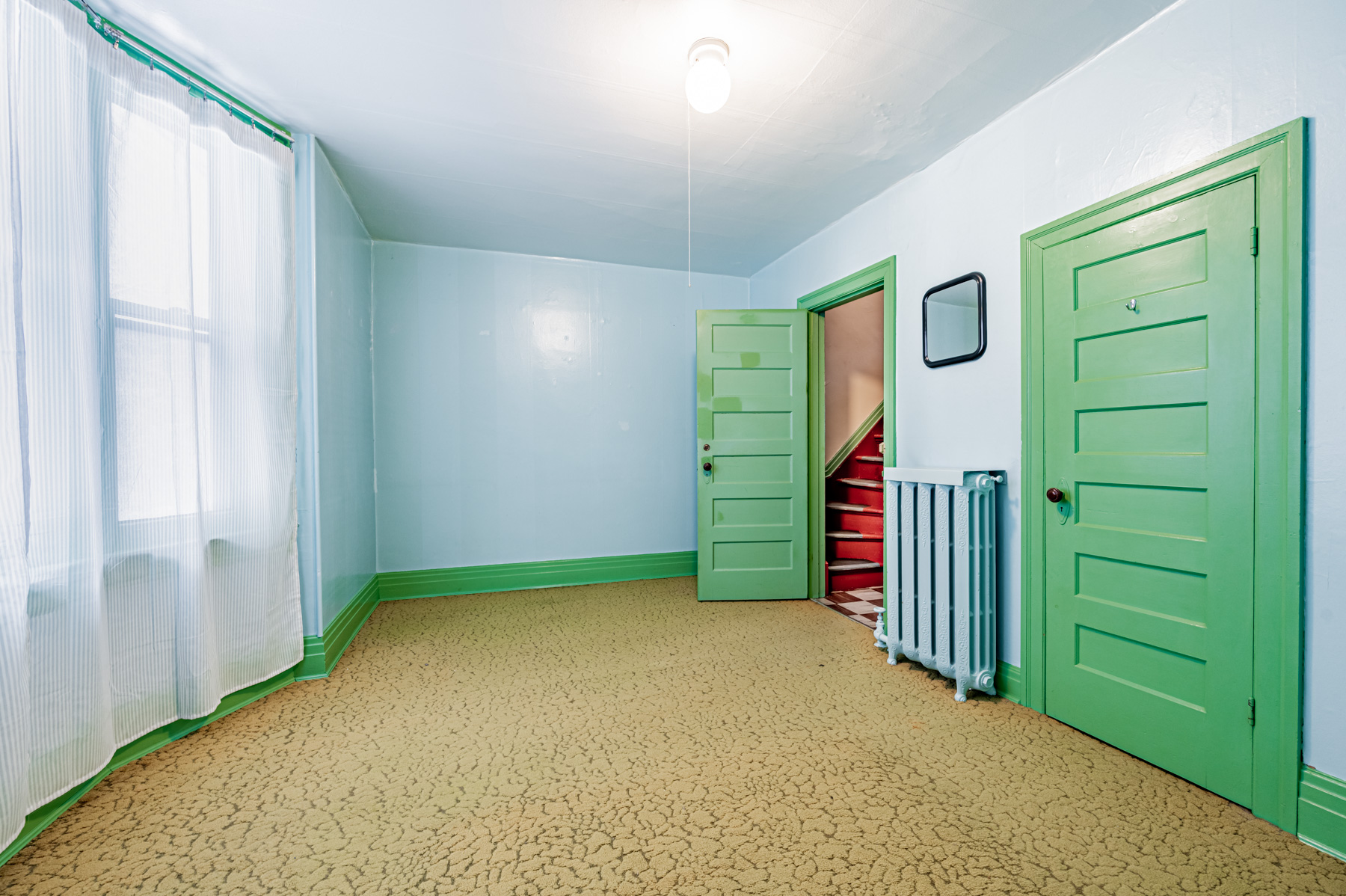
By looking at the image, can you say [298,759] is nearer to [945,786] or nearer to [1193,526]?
[945,786]

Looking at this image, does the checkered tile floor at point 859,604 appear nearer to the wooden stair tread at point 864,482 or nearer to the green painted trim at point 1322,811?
the wooden stair tread at point 864,482

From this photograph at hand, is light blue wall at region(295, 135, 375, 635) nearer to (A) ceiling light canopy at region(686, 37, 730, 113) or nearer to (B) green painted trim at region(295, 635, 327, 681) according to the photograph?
(B) green painted trim at region(295, 635, 327, 681)

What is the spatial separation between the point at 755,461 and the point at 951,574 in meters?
1.71

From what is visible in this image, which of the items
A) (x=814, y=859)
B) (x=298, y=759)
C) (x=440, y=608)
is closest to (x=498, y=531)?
(x=440, y=608)

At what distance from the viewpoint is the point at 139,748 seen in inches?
77.2

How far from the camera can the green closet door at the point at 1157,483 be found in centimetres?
167

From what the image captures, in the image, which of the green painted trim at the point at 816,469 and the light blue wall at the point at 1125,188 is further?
the green painted trim at the point at 816,469

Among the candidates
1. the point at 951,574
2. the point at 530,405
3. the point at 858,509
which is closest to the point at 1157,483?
the point at 951,574

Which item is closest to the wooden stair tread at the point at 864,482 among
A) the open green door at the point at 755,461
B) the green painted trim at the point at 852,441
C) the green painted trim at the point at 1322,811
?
the green painted trim at the point at 852,441

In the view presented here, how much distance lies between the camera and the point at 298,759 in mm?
1961

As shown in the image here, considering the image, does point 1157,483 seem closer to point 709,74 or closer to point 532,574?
point 709,74

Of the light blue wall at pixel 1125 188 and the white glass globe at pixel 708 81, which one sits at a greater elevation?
the white glass globe at pixel 708 81

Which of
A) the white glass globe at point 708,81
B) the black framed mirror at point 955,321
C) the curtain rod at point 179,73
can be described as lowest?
the black framed mirror at point 955,321

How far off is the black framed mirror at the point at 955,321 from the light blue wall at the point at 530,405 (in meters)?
2.19
